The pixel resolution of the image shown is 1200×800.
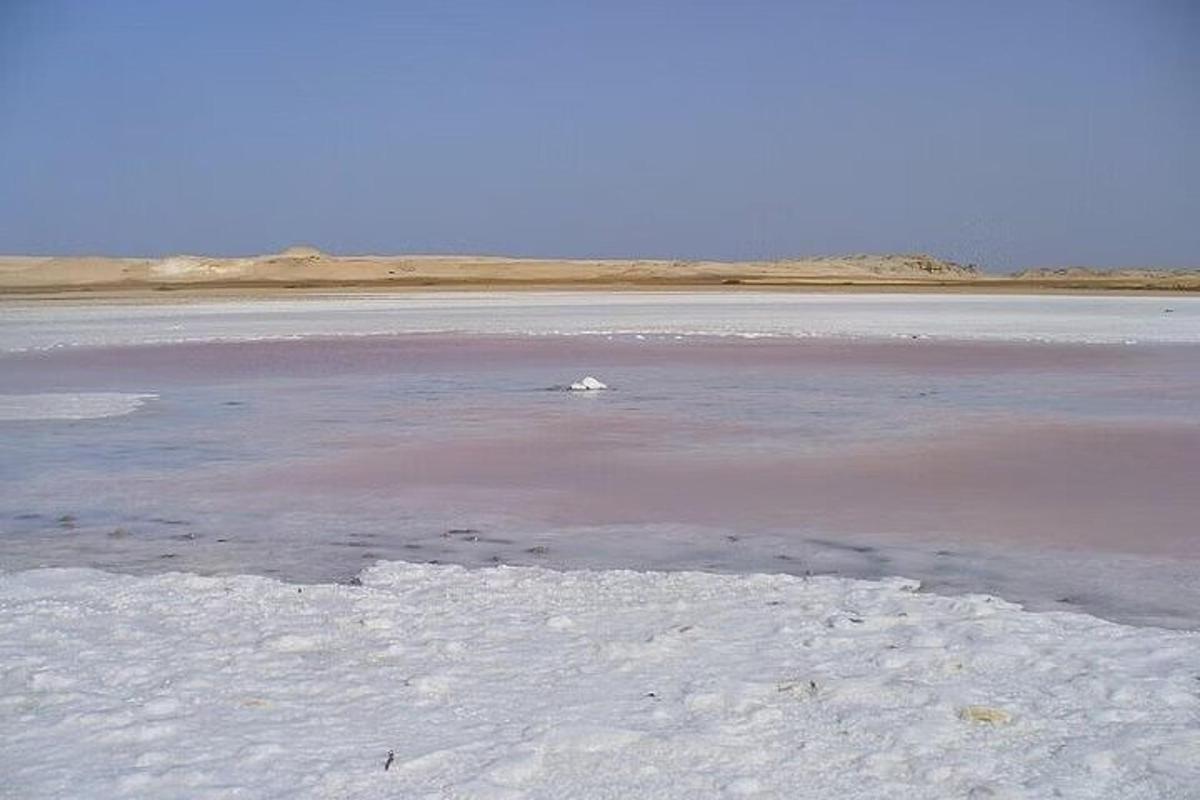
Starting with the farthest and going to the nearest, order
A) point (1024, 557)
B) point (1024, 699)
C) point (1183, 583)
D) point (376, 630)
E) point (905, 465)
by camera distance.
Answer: point (905, 465)
point (1024, 557)
point (1183, 583)
point (376, 630)
point (1024, 699)

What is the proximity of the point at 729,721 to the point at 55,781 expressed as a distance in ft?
5.29

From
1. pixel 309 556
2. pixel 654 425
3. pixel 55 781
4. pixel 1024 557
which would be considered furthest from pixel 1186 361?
pixel 55 781

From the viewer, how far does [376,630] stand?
14.5 ft

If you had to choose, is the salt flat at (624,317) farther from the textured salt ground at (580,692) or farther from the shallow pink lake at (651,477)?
the textured salt ground at (580,692)

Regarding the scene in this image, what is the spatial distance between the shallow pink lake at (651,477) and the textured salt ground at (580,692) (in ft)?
1.68

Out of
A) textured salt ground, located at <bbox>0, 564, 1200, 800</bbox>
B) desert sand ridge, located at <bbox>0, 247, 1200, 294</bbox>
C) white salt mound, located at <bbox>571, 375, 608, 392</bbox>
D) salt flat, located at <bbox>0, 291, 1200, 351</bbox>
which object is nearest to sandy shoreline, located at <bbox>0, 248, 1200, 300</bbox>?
desert sand ridge, located at <bbox>0, 247, 1200, 294</bbox>

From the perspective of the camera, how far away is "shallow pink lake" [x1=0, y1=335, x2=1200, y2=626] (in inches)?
218

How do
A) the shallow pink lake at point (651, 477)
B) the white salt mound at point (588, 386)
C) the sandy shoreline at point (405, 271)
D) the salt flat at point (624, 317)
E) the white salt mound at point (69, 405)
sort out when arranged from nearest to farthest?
the shallow pink lake at point (651, 477) < the white salt mound at point (69, 405) < the white salt mound at point (588, 386) < the salt flat at point (624, 317) < the sandy shoreline at point (405, 271)

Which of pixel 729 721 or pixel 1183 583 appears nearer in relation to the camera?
pixel 729 721

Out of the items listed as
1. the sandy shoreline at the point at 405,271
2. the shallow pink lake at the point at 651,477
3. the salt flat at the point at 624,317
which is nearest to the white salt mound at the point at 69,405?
the shallow pink lake at the point at 651,477

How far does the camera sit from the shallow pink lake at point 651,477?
5.53m

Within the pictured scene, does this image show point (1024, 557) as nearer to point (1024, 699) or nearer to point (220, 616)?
point (1024, 699)

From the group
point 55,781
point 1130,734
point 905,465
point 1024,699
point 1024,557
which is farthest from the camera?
point 905,465

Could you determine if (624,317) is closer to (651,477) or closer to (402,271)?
(651,477)
